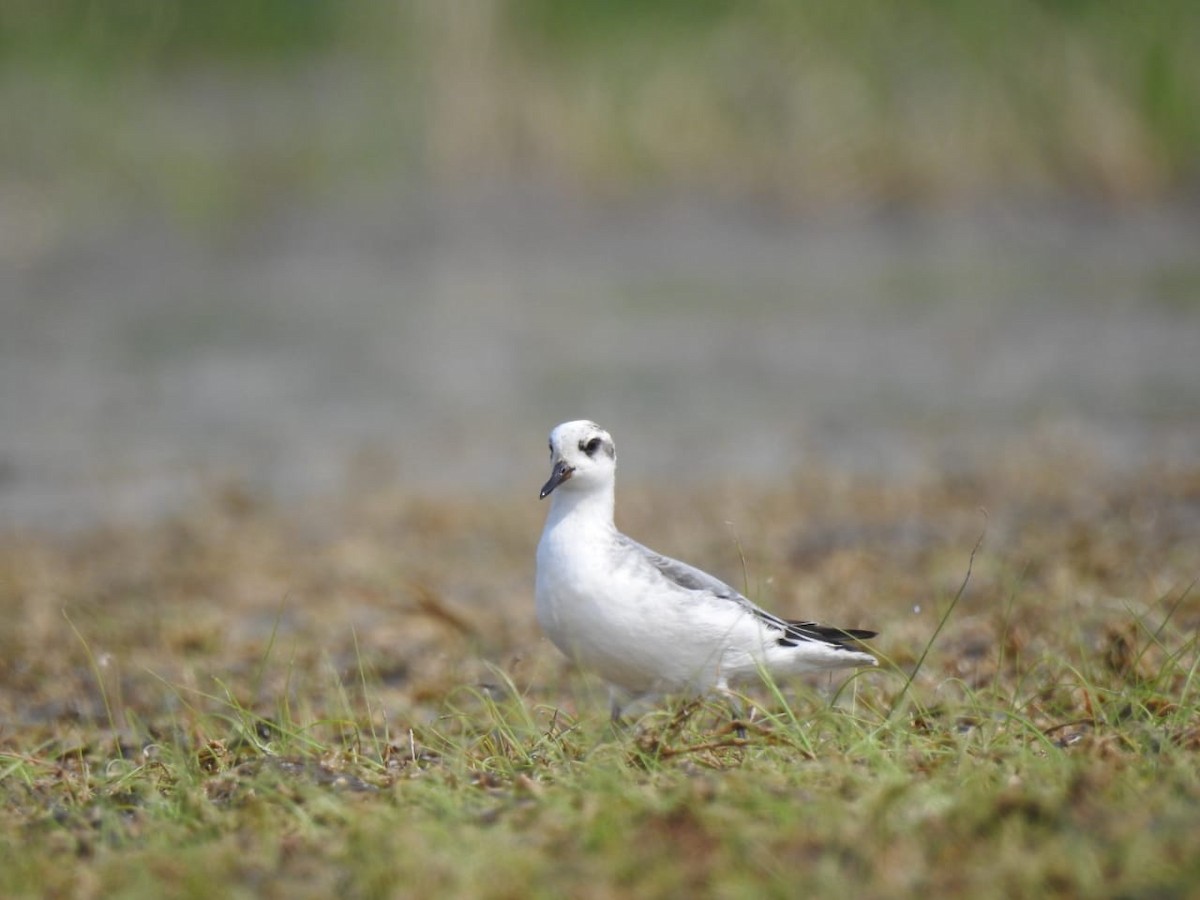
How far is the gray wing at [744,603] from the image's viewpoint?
15.0 feet

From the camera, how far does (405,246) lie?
19.1 metres

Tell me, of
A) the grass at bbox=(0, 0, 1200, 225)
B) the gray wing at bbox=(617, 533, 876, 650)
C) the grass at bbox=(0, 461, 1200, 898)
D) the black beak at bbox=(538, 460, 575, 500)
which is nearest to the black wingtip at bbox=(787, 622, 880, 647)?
the gray wing at bbox=(617, 533, 876, 650)

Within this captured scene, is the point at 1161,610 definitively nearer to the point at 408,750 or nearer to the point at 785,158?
the point at 408,750

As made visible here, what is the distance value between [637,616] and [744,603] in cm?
38

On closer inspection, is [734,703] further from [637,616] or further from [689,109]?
[689,109]

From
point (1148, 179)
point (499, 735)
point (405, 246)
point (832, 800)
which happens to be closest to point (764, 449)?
point (499, 735)

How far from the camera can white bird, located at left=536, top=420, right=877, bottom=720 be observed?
442 cm

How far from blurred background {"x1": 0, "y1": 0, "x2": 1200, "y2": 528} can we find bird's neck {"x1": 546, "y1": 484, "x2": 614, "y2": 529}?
9.01m

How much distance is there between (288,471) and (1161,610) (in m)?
6.29

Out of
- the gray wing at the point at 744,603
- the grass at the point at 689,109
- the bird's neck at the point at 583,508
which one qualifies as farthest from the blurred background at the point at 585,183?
the gray wing at the point at 744,603

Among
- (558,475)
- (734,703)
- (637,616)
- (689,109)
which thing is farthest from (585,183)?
(637,616)

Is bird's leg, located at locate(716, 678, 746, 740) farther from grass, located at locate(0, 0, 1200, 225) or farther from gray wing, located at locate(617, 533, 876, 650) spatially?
grass, located at locate(0, 0, 1200, 225)

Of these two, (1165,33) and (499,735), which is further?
(1165,33)

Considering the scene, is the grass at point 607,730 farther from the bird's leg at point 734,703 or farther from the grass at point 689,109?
the grass at point 689,109
